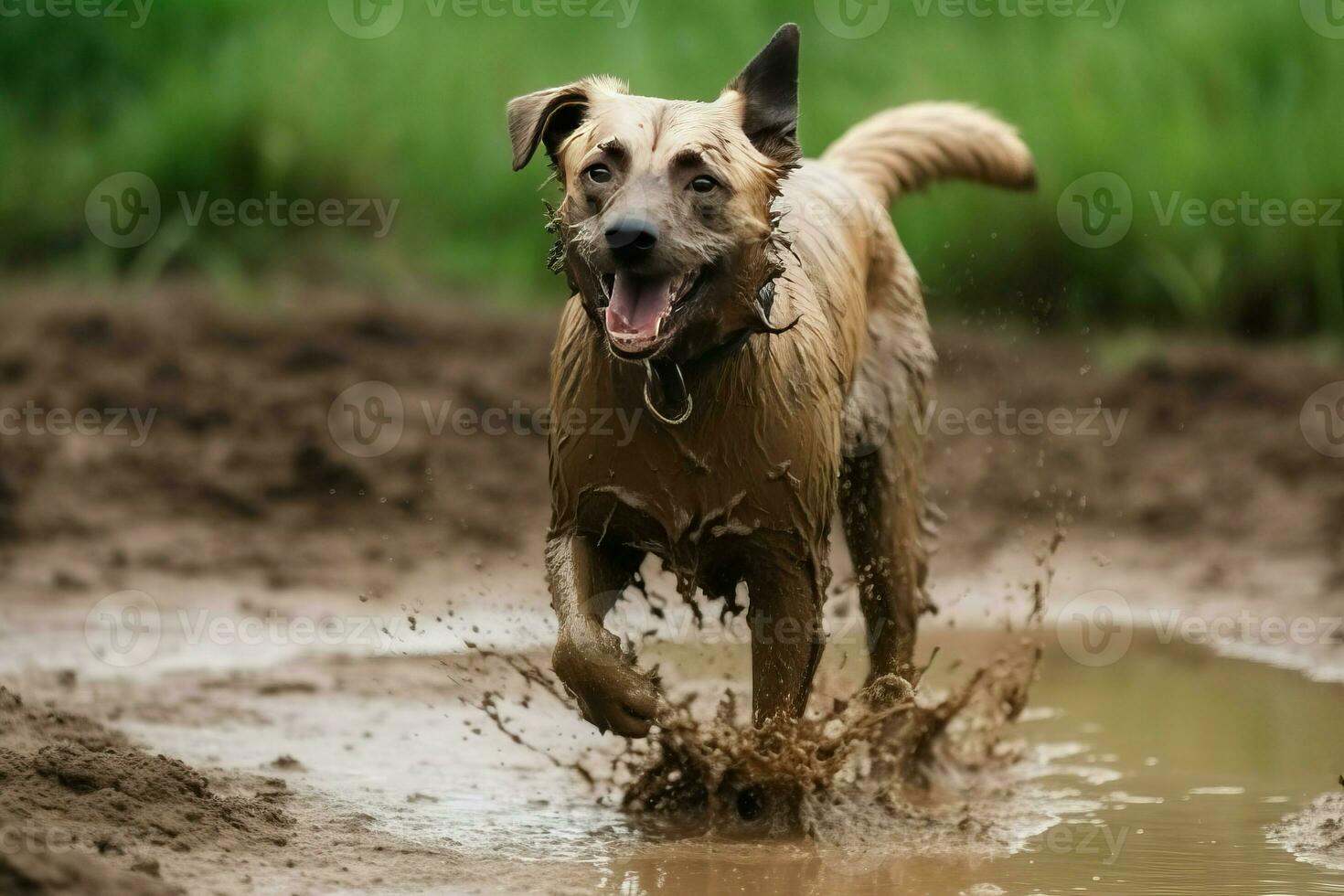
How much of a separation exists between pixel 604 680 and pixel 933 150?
9.58 ft

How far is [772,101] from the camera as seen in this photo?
4.93 meters

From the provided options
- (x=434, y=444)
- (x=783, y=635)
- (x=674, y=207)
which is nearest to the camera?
(x=674, y=207)

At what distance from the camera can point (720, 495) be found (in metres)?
4.97

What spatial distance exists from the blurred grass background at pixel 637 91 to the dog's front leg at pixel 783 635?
243 inches

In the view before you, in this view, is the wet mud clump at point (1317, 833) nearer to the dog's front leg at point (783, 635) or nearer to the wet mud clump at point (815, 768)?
the wet mud clump at point (815, 768)

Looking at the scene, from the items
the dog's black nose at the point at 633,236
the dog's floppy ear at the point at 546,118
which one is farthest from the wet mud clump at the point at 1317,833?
the dog's floppy ear at the point at 546,118

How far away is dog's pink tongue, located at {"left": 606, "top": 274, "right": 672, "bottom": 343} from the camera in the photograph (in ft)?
14.8

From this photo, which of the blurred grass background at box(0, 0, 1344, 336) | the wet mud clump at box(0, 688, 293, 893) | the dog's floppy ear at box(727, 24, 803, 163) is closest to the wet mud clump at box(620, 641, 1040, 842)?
the wet mud clump at box(0, 688, 293, 893)

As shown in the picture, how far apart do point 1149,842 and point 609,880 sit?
1.60 m

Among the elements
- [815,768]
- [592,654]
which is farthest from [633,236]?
[815,768]

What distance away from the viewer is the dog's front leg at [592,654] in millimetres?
4840

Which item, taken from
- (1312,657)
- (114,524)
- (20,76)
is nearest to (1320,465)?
(1312,657)

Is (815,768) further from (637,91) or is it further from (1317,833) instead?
(637,91)

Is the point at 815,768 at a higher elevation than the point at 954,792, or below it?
higher
